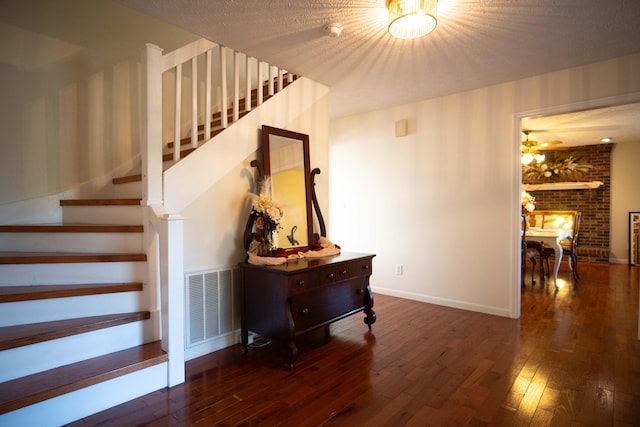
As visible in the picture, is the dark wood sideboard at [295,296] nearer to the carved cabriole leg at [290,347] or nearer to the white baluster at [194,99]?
the carved cabriole leg at [290,347]

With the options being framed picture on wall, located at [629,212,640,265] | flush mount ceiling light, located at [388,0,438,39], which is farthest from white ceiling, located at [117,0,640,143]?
framed picture on wall, located at [629,212,640,265]

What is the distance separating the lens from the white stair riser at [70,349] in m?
1.69

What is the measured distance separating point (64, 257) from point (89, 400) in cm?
90

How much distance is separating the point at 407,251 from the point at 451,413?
245cm

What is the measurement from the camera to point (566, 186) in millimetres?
7051

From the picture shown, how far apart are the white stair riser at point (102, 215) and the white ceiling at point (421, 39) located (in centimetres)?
137

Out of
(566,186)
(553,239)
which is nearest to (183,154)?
(553,239)

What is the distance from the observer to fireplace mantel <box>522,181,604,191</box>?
6770 millimetres

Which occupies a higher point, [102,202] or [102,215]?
[102,202]

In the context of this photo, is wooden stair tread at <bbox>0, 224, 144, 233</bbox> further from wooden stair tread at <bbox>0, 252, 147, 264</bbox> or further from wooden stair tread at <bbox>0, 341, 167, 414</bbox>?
wooden stair tread at <bbox>0, 341, 167, 414</bbox>

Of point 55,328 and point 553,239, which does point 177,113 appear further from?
point 553,239

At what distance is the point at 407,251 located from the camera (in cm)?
416

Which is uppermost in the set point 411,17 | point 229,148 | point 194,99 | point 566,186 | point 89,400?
point 411,17

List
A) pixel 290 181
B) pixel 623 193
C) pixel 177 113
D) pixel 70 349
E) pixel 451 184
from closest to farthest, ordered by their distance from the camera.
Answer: pixel 70 349, pixel 177 113, pixel 290 181, pixel 451 184, pixel 623 193
